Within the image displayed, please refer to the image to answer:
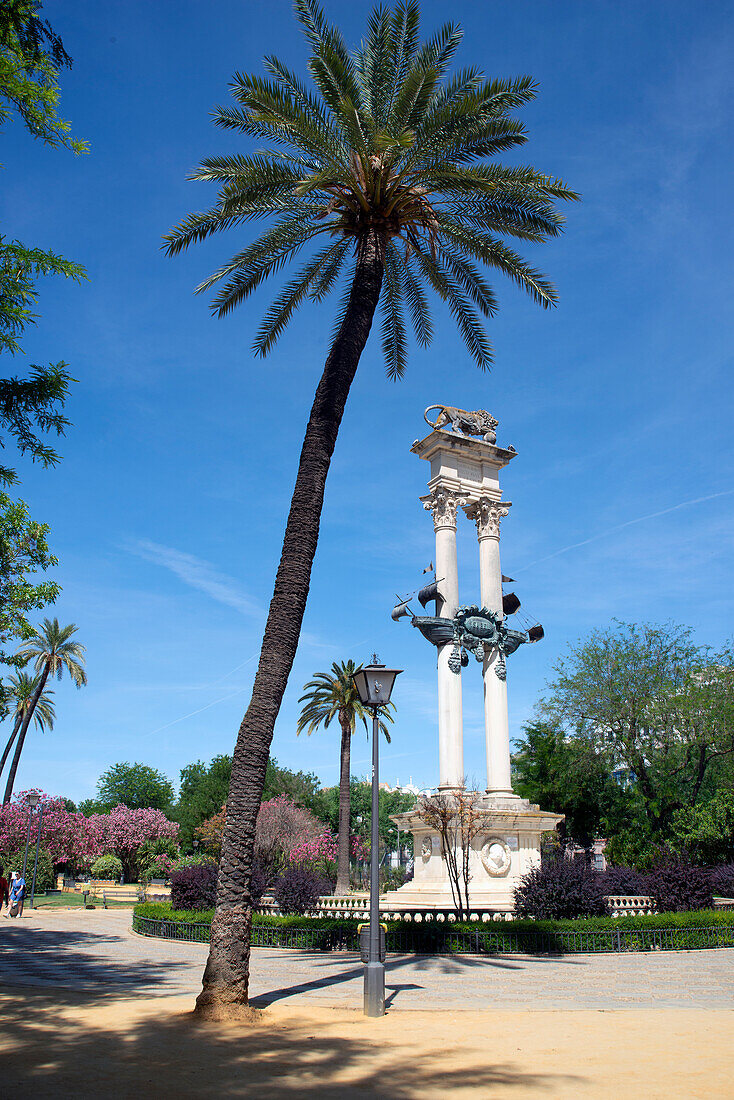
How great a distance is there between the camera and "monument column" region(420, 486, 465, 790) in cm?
2353

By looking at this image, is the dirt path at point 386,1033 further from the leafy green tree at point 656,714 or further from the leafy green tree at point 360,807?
the leafy green tree at point 360,807

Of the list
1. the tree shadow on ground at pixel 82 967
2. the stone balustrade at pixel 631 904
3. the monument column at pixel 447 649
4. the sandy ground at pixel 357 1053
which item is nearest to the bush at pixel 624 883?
the stone balustrade at pixel 631 904

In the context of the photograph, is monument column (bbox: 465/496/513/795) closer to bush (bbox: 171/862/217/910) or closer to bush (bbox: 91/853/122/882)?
bush (bbox: 171/862/217/910)

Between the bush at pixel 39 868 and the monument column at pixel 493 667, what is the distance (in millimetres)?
36820

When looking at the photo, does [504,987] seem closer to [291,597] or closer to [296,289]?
[291,597]

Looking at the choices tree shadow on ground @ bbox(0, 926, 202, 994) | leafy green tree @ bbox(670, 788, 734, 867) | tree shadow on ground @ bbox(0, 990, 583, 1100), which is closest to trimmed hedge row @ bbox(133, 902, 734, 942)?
tree shadow on ground @ bbox(0, 926, 202, 994)

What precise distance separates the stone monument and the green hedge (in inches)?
146

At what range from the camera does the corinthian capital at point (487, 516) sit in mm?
27047

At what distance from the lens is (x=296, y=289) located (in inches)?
637

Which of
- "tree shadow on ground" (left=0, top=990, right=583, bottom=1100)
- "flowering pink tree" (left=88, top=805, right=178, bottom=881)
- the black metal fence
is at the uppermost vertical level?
"flowering pink tree" (left=88, top=805, right=178, bottom=881)

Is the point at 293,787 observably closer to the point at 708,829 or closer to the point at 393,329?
the point at 708,829

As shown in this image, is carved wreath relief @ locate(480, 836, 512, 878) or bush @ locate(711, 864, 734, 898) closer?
carved wreath relief @ locate(480, 836, 512, 878)

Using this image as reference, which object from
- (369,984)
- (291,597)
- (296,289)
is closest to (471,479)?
(296,289)

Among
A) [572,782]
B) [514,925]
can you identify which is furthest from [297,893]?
[572,782]
